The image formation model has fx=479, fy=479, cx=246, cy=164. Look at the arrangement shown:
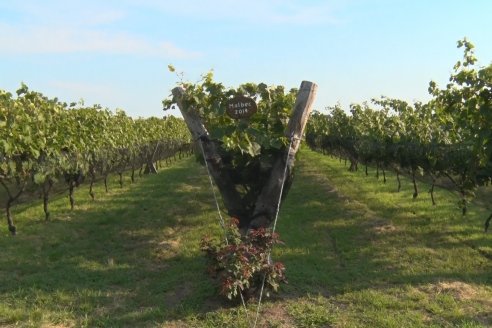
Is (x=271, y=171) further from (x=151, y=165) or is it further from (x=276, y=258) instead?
(x=151, y=165)

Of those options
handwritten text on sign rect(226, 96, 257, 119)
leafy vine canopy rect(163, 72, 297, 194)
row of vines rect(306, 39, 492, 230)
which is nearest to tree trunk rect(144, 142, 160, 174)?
row of vines rect(306, 39, 492, 230)

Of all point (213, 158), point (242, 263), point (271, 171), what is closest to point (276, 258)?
point (271, 171)

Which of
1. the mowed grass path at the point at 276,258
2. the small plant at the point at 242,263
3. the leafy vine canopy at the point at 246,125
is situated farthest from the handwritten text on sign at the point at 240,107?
the mowed grass path at the point at 276,258

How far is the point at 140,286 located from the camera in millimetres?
6727

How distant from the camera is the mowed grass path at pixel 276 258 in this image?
5.48m

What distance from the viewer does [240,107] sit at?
675 cm

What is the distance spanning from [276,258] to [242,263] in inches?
105

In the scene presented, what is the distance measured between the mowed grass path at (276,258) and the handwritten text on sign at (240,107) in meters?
2.37

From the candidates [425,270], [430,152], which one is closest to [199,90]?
[425,270]

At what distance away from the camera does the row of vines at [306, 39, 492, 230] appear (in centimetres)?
619

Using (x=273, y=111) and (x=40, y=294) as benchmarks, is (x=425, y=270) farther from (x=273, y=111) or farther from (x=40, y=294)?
(x=40, y=294)

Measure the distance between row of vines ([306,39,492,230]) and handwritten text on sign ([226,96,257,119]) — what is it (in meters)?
2.71

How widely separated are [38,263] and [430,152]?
9103mm

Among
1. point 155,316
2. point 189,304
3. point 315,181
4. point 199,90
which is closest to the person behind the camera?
point 155,316
